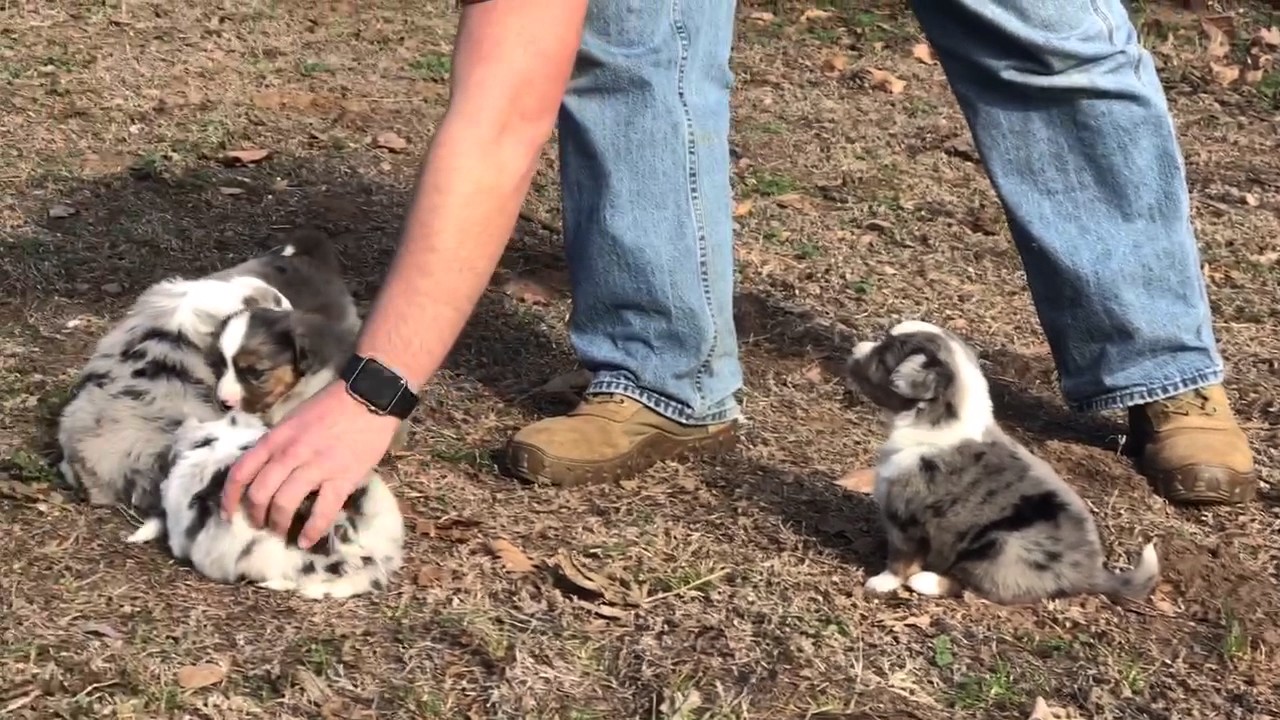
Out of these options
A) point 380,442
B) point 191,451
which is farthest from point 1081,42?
point 191,451

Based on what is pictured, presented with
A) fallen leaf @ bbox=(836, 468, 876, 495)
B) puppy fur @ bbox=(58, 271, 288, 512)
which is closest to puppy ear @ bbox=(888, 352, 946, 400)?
fallen leaf @ bbox=(836, 468, 876, 495)

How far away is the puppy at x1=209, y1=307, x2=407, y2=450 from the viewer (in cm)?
442

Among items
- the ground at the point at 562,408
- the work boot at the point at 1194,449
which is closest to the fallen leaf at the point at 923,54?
the ground at the point at 562,408

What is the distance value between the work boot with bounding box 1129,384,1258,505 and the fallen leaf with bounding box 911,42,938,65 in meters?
4.83

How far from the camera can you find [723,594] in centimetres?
375

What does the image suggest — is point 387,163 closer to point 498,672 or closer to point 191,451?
point 191,451

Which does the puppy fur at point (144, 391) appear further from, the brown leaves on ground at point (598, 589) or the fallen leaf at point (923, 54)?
the fallen leaf at point (923, 54)

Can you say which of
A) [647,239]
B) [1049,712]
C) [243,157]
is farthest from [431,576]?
[243,157]

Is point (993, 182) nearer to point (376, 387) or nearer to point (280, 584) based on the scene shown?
point (376, 387)

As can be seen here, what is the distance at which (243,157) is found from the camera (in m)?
6.98

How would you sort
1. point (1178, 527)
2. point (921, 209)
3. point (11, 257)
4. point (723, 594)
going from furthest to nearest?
1. point (921, 209)
2. point (11, 257)
3. point (1178, 527)
4. point (723, 594)

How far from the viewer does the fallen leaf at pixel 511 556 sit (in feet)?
12.6

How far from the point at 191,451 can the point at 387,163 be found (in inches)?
136

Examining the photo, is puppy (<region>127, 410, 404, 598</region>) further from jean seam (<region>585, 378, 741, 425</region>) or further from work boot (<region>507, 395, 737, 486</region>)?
jean seam (<region>585, 378, 741, 425</region>)
